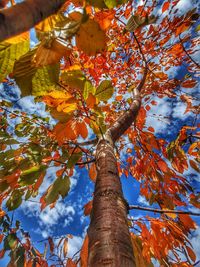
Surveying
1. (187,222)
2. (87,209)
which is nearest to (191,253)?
(187,222)

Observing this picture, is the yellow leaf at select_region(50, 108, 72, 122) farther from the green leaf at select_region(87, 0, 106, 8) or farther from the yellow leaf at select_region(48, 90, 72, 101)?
the green leaf at select_region(87, 0, 106, 8)

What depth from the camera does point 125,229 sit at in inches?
37.0

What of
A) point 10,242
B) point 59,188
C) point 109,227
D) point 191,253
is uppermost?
point 10,242

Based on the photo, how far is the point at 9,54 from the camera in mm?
628

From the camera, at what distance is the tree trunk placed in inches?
31.0

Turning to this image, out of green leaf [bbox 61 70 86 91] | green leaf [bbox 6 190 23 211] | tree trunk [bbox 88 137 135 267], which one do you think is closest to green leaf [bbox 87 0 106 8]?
green leaf [bbox 61 70 86 91]

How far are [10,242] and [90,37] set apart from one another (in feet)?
9.59

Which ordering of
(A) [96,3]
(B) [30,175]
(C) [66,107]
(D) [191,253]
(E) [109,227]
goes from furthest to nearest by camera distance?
(D) [191,253] < (B) [30,175] < (C) [66,107] < (E) [109,227] < (A) [96,3]

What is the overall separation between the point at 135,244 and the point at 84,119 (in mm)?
1034

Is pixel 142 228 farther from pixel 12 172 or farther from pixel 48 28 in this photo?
pixel 48 28

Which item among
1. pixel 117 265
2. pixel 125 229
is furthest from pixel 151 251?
pixel 117 265

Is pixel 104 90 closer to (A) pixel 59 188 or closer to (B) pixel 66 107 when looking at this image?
(B) pixel 66 107

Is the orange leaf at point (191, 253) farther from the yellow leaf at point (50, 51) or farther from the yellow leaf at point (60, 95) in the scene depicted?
the yellow leaf at point (50, 51)

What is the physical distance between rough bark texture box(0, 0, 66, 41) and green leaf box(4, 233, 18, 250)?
300 centimetres
